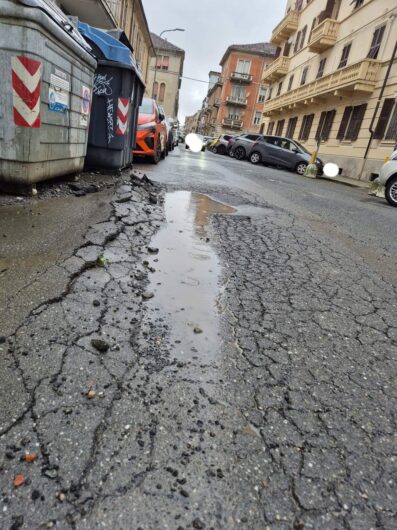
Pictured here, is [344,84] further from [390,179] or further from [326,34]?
[390,179]

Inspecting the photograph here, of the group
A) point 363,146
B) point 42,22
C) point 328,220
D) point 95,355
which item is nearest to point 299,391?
point 95,355

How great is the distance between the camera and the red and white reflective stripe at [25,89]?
10.4ft

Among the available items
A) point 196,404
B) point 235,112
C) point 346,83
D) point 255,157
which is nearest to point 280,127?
point 346,83

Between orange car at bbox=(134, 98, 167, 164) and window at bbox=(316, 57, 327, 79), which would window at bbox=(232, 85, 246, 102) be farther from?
orange car at bbox=(134, 98, 167, 164)

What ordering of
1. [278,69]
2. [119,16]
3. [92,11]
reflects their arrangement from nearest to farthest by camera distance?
1. [92,11]
2. [119,16]
3. [278,69]

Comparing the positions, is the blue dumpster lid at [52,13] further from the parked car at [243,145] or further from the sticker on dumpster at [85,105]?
the parked car at [243,145]

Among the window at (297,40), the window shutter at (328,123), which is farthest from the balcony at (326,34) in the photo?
the window at (297,40)

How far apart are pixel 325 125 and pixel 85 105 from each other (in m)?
20.9

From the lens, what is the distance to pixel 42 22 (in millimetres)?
3229

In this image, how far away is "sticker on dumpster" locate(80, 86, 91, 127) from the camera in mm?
4676

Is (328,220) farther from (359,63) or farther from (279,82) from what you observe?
(279,82)

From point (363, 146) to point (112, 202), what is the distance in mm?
16848

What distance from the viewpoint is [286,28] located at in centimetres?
3034

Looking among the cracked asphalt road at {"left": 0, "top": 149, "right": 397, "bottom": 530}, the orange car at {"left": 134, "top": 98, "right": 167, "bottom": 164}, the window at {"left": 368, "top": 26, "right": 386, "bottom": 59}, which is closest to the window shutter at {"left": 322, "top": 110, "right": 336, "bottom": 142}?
the window at {"left": 368, "top": 26, "right": 386, "bottom": 59}
